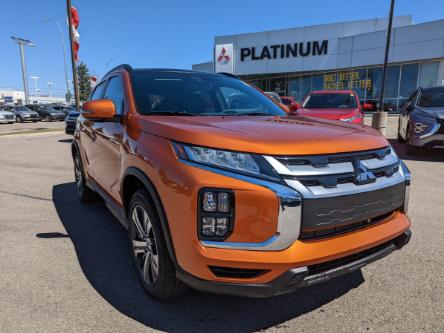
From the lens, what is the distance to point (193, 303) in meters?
2.57

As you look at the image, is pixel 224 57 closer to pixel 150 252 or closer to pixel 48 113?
pixel 48 113

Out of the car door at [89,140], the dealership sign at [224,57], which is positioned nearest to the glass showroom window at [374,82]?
the dealership sign at [224,57]

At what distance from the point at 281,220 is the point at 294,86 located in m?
31.9

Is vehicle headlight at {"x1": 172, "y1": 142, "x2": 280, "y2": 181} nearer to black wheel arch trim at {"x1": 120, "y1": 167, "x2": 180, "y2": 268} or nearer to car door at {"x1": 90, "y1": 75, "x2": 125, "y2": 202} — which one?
black wheel arch trim at {"x1": 120, "y1": 167, "x2": 180, "y2": 268}

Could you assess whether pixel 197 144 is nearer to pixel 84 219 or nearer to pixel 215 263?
pixel 215 263

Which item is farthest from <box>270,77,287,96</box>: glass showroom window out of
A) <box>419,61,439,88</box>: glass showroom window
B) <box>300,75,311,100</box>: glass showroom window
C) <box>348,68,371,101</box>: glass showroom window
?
<box>419,61,439,88</box>: glass showroom window

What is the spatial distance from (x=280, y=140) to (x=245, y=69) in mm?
31499

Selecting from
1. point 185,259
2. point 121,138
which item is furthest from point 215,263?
point 121,138

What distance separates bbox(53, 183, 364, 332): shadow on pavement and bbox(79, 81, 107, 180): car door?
113 cm

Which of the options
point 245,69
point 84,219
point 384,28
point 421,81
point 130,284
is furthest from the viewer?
point 245,69

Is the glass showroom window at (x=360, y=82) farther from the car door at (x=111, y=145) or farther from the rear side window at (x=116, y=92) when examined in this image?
the car door at (x=111, y=145)

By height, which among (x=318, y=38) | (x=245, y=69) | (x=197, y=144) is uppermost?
(x=318, y=38)

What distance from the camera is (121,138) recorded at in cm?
296

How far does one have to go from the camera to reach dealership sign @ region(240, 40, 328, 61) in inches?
1142
